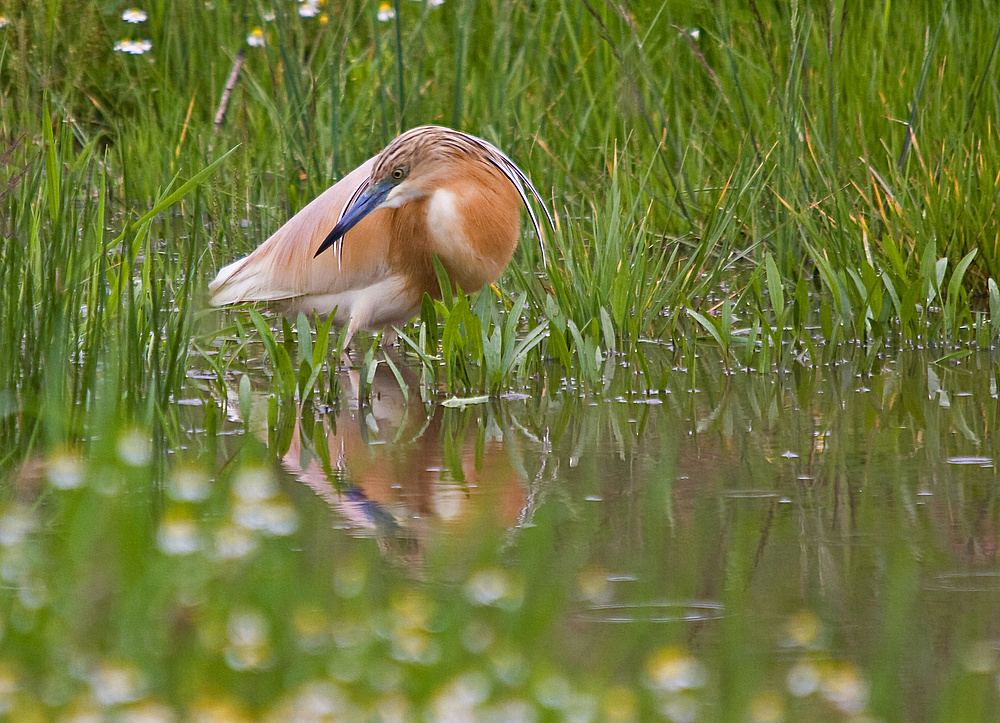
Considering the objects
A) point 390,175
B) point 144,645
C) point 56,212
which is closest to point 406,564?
point 144,645

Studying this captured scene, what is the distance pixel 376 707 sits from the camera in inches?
68.6

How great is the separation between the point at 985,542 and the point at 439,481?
1094mm

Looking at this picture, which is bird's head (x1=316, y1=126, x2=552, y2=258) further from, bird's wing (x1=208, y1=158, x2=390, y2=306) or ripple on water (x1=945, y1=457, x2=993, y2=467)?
ripple on water (x1=945, y1=457, x2=993, y2=467)

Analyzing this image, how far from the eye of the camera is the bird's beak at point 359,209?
13.8 ft

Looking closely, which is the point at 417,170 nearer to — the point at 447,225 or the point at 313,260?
the point at 447,225

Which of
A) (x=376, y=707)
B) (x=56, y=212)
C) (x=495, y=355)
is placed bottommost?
(x=376, y=707)

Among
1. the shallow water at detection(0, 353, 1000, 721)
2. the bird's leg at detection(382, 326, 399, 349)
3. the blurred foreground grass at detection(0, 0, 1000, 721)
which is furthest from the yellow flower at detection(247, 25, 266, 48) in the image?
the shallow water at detection(0, 353, 1000, 721)

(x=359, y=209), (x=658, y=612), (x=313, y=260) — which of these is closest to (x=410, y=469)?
(x=658, y=612)

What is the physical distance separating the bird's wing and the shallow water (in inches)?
37.6

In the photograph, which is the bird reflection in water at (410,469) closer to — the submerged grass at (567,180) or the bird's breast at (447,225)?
the submerged grass at (567,180)

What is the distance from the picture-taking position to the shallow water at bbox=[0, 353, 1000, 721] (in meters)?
1.84

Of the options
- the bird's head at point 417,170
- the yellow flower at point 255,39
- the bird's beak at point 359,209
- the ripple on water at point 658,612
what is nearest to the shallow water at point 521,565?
the ripple on water at point 658,612

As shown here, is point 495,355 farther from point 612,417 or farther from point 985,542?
point 985,542

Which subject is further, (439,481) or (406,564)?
(439,481)
